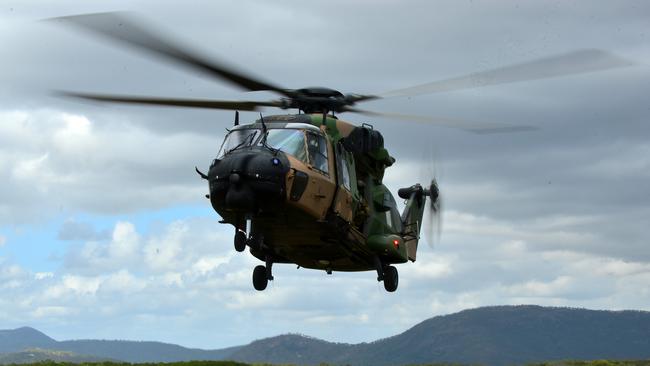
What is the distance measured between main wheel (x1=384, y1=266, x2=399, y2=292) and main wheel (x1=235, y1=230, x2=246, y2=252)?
660cm

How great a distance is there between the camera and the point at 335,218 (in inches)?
1132

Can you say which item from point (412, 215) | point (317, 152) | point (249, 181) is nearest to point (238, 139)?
point (317, 152)

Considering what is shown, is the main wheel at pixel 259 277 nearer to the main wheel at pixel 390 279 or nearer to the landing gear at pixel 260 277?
the landing gear at pixel 260 277

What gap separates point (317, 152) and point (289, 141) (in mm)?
981

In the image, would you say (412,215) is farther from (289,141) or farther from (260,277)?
(289,141)

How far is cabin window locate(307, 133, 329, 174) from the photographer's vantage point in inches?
1118

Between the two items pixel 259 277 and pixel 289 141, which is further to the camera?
pixel 259 277

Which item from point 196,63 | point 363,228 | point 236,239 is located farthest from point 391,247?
point 196,63

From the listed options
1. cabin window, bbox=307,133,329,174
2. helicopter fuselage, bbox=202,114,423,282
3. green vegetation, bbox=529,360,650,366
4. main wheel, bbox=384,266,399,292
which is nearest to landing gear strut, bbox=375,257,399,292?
main wheel, bbox=384,266,399,292

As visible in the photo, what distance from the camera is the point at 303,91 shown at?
105 ft

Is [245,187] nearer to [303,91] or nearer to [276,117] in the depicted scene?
[276,117]

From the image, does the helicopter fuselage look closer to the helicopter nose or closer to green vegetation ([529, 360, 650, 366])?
the helicopter nose

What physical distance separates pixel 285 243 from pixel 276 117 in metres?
3.72

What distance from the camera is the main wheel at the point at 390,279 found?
1302 inches
